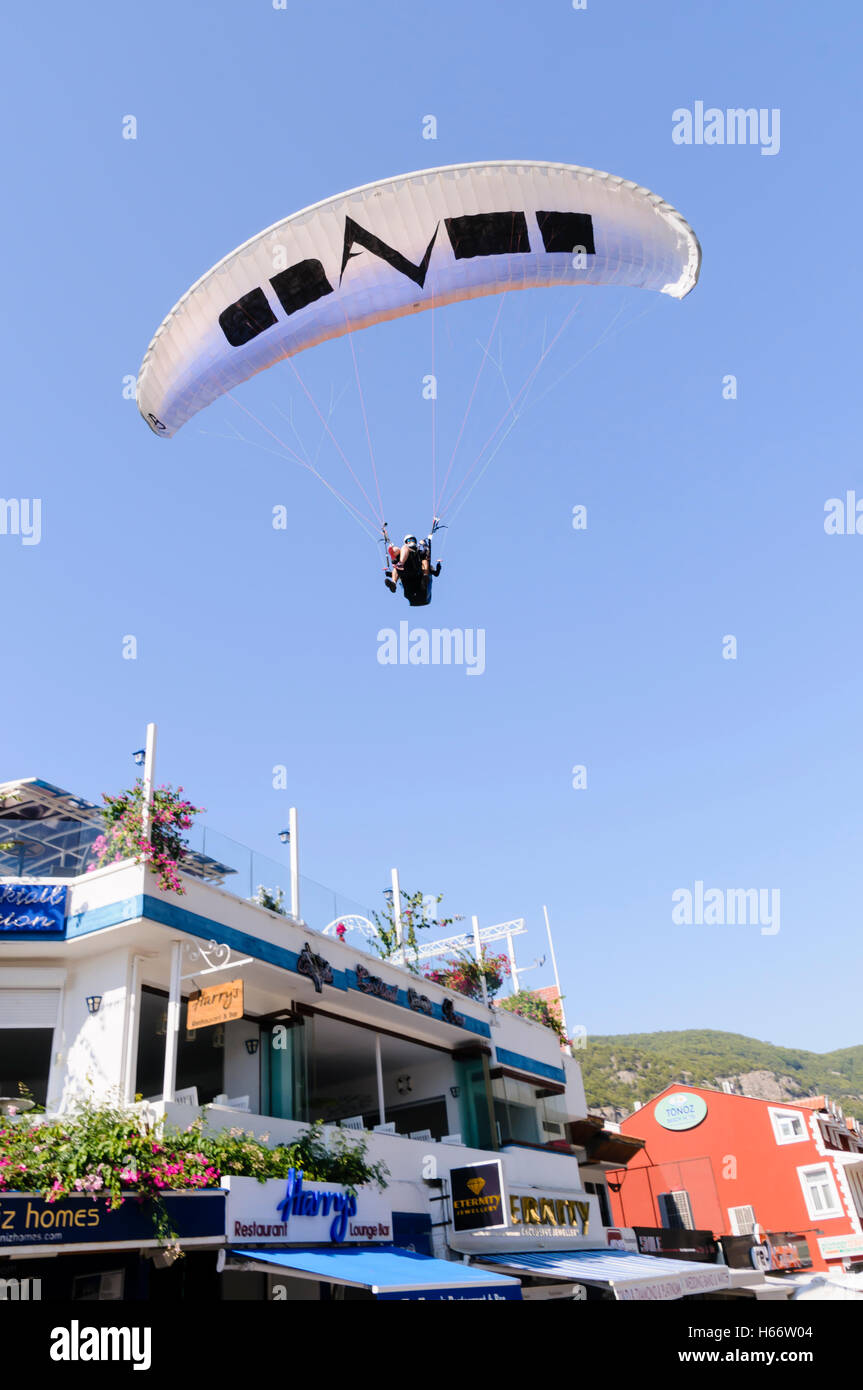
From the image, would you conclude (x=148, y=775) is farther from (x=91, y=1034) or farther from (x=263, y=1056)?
(x=263, y=1056)

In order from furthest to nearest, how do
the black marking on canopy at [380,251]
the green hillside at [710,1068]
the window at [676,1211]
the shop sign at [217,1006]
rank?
the green hillside at [710,1068] < the window at [676,1211] < the black marking on canopy at [380,251] < the shop sign at [217,1006]

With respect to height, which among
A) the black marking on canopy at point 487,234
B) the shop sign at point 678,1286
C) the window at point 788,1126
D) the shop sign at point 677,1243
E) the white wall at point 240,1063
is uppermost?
the black marking on canopy at point 487,234

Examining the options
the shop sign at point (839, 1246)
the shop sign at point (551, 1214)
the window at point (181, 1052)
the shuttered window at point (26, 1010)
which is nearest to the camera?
the shuttered window at point (26, 1010)

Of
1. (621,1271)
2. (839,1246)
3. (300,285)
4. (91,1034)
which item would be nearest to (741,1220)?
(839,1246)

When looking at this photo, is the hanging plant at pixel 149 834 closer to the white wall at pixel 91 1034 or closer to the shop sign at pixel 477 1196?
the white wall at pixel 91 1034

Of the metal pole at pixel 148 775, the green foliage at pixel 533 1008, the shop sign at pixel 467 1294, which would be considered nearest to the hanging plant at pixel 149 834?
the metal pole at pixel 148 775
